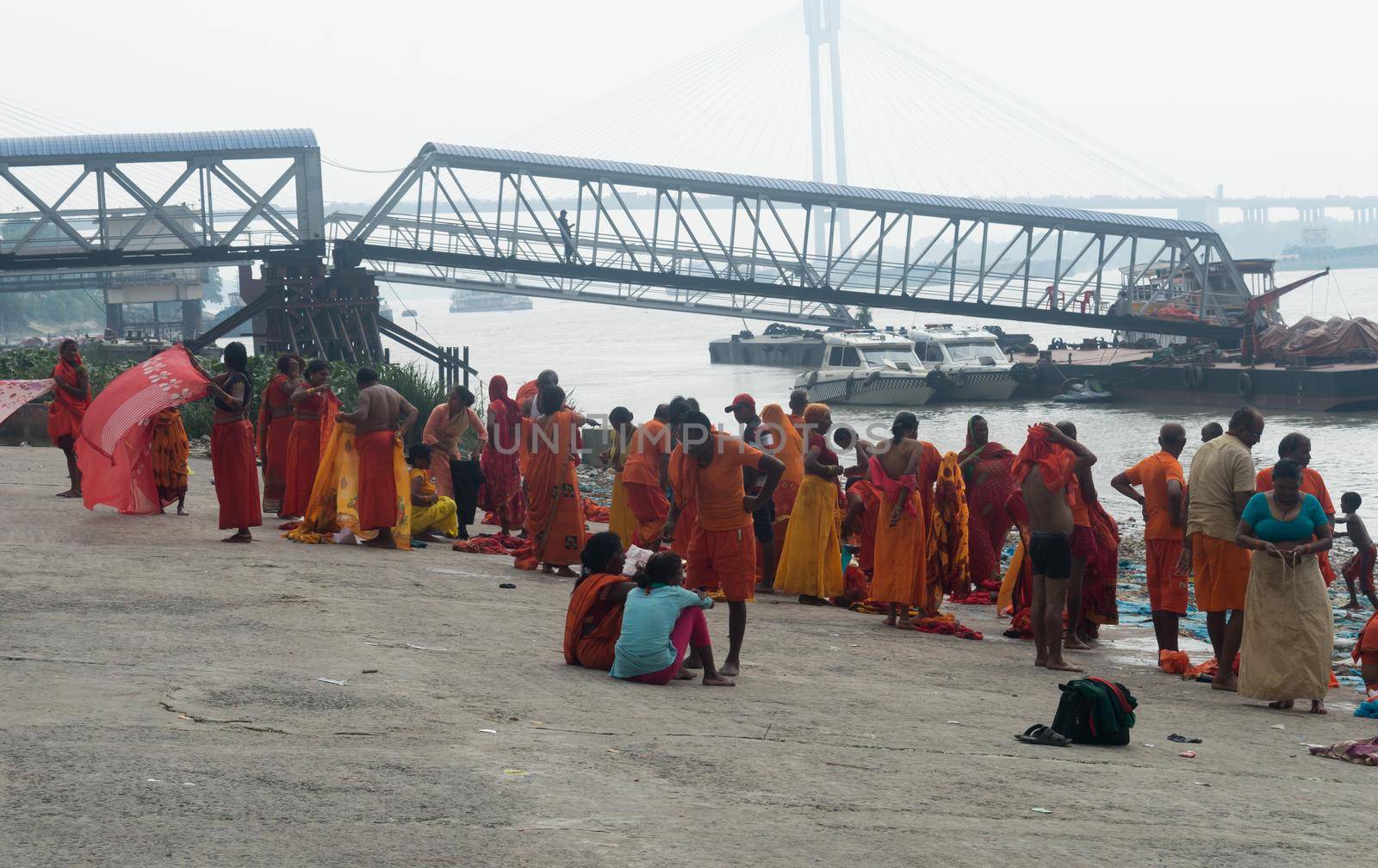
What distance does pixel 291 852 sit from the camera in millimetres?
3869

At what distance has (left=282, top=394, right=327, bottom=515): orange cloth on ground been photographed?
1110 cm

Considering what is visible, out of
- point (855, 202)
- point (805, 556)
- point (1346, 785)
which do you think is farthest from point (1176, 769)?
point (855, 202)

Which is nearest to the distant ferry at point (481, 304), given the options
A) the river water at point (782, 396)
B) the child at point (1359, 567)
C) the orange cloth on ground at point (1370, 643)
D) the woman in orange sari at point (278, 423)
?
the river water at point (782, 396)

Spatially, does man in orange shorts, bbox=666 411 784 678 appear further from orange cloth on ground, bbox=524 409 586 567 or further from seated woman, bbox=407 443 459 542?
seated woman, bbox=407 443 459 542

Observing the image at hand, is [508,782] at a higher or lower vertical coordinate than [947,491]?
lower

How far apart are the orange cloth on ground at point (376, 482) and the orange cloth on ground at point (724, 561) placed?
3.20 m

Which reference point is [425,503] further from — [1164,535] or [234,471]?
[1164,535]

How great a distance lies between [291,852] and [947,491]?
20.2 ft

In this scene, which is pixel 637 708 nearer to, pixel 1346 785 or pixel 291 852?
pixel 291 852

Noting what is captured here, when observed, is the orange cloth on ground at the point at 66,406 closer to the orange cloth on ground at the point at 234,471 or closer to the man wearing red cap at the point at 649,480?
the orange cloth on ground at the point at 234,471

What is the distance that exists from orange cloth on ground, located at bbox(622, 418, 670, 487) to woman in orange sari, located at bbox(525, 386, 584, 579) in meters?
0.50

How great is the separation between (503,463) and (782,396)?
126 ft

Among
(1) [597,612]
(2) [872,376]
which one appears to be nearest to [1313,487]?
(1) [597,612]

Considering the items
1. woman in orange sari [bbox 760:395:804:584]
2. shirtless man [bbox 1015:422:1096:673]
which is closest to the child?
A: woman in orange sari [bbox 760:395:804:584]
